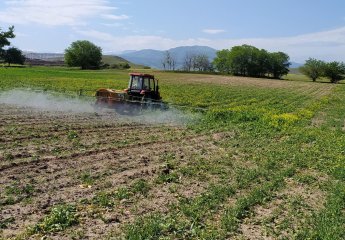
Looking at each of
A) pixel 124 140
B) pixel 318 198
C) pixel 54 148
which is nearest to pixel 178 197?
pixel 318 198

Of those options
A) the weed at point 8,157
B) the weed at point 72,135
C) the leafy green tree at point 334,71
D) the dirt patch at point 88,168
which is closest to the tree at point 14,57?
the leafy green tree at point 334,71

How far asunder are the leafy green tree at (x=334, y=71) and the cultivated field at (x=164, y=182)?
11154 centimetres

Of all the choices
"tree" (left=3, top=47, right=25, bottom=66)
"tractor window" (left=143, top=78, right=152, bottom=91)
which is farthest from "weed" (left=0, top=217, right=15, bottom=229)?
"tree" (left=3, top=47, right=25, bottom=66)

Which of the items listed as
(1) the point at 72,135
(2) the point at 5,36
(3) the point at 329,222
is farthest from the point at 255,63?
(3) the point at 329,222

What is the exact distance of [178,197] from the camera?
28.4ft

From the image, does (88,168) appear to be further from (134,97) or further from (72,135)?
(134,97)

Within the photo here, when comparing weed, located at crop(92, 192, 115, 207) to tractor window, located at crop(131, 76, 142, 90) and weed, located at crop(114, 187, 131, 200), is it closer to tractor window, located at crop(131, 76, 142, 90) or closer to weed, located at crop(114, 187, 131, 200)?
weed, located at crop(114, 187, 131, 200)

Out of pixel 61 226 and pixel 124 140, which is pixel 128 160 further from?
pixel 61 226

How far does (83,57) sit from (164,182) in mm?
127415

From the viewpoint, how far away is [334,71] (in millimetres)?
120438

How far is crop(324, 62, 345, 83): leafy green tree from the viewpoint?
12036cm

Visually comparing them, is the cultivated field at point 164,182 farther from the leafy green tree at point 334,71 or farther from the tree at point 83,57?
the tree at point 83,57

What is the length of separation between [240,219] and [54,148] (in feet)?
22.3

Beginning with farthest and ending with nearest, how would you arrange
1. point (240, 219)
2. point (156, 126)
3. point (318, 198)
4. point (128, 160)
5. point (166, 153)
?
point (156, 126)
point (166, 153)
point (128, 160)
point (318, 198)
point (240, 219)
